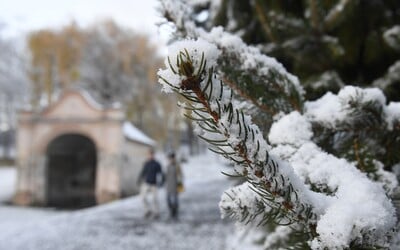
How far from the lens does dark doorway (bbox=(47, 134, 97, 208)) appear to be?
21.7 m

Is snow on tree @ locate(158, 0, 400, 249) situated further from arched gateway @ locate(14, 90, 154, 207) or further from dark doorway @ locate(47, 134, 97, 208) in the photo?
dark doorway @ locate(47, 134, 97, 208)

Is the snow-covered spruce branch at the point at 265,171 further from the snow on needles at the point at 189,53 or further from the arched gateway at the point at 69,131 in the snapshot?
the arched gateway at the point at 69,131

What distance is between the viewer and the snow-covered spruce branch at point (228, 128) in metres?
0.63

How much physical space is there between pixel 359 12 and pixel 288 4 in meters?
0.50

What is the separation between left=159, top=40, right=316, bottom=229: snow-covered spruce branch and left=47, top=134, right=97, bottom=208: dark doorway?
2117 cm

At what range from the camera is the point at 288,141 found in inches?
47.9

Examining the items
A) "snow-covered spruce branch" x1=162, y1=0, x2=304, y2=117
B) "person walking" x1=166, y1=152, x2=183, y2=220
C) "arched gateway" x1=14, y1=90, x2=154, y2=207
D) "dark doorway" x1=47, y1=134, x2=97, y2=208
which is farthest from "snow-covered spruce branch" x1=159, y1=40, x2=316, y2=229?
"dark doorway" x1=47, y1=134, x2=97, y2=208

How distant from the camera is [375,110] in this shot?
1.27 meters

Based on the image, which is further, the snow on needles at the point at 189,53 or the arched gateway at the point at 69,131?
the arched gateway at the point at 69,131

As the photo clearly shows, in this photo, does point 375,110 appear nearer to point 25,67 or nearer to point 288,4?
point 288,4

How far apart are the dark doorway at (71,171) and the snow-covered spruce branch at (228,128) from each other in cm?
2117

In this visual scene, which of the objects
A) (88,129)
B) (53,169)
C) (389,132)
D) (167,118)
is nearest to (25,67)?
(167,118)

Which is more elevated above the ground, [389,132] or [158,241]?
[389,132]

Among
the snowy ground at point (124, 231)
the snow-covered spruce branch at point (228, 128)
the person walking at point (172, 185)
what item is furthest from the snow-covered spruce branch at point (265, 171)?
the person walking at point (172, 185)
